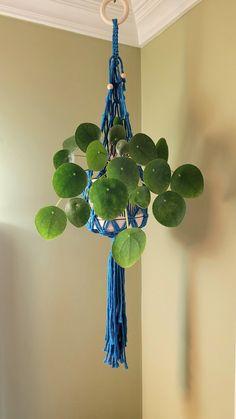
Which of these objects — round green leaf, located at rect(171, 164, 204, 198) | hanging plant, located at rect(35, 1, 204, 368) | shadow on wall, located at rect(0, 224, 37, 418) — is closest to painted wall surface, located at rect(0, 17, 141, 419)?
shadow on wall, located at rect(0, 224, 37, 418)

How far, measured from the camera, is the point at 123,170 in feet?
2.68

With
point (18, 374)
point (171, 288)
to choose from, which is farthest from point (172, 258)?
point (18, 374)

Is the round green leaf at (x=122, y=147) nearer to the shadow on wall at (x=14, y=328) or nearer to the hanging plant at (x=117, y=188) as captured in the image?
the hanging plant at (x=117, y=188)

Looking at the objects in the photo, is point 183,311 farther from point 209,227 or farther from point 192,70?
point 192,70

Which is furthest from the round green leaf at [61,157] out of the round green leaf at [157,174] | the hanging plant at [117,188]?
the round green leaf at [157,174]

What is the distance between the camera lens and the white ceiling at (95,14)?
1156 mm

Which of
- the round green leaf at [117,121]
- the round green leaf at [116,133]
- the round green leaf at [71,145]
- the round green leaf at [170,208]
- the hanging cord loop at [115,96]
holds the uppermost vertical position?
the hanging cord loop at [115,96]

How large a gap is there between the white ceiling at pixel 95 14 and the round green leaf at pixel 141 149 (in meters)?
0.55

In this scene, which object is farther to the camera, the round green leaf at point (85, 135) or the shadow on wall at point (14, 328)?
the shadow on wall at point (14, 328)

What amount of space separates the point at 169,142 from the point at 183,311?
59 centimetres

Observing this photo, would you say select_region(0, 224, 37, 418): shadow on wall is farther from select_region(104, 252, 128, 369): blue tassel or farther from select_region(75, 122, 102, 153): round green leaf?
select_region(75, 122, 102, 153): round green leaf

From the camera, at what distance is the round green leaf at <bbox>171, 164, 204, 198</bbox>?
0.87m

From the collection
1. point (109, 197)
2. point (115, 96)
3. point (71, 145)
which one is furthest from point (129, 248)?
point (115, 96)

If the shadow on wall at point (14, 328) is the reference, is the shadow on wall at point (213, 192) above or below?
above
